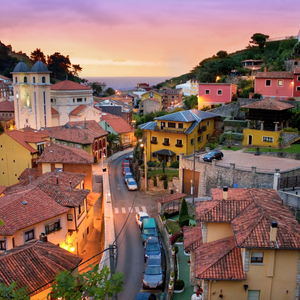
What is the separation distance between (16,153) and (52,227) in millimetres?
22001

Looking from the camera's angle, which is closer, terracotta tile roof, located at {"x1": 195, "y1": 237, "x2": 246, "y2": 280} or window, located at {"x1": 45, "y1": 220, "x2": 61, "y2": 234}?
terracotta tile roof, located at {"x1": 195, "y1": 237, "x2": 246, "y2": 280}

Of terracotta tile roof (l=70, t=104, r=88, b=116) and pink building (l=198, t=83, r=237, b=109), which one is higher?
pink building (l=198, t=83, r=237, b=109)

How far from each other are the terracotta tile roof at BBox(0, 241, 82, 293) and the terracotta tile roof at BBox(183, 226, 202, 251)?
606 cm

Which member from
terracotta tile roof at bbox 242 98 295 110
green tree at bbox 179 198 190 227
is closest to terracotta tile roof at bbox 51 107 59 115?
terracotta tile roof at bbox 242 98 295 110

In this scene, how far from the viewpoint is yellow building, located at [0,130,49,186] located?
45.5 meters

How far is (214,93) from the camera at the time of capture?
2277 inches

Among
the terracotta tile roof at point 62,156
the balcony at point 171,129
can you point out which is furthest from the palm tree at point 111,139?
the terracotta tile roof at point 62,156

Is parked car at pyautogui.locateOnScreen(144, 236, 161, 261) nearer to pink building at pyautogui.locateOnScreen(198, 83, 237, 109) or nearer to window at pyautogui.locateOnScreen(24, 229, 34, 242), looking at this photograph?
window at pyautogui.locateOnScreen(24, 229, 34, 242)

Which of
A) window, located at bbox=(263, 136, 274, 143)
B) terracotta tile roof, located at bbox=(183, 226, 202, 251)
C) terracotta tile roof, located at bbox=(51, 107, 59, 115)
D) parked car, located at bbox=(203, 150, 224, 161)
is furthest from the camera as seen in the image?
terracotta tile roof, located at bbox=(51, 107, 59, 115)

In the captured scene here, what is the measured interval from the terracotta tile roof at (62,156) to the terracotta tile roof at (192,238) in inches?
743

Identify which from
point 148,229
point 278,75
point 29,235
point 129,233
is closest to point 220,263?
point 29,235

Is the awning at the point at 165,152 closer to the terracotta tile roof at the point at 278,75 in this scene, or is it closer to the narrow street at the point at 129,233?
the narrow street at the point at 129,233

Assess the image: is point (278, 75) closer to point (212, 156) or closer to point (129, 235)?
point (212, 156)

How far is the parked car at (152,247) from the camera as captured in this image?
1057 inches
